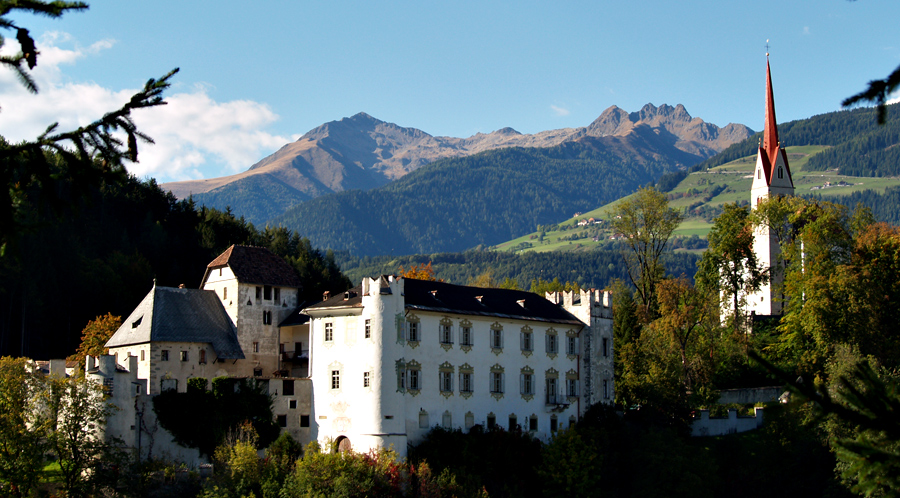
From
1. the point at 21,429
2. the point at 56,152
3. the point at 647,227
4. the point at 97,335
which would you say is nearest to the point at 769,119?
the point at 647,227

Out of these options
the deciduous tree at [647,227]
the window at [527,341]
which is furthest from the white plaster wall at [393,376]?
the deciduous tree at [647,227]

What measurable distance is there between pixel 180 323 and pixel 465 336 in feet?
66.8

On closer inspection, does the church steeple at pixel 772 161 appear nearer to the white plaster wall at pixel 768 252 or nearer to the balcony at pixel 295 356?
the white plaster wall at pixel 768 252

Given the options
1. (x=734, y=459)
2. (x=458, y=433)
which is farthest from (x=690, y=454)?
(x=458, y=433)

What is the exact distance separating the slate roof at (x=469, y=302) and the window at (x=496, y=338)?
47.5 inches

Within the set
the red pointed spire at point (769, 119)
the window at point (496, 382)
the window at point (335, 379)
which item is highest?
the red pointed spire at point (769, 119)

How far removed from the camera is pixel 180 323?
222ft

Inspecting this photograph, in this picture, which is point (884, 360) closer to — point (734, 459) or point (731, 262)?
point (734, 459)

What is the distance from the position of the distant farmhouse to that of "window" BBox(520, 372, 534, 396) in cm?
7

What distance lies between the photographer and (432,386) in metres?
64.5

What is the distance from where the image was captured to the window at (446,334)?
2586 inches

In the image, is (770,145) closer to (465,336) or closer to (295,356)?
(465,336)

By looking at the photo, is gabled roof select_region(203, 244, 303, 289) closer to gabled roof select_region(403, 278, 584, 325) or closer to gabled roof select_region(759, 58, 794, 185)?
gabled roof select_region(403, 278, 584, 325)

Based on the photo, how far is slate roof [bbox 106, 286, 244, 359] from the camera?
66312 millimetres
